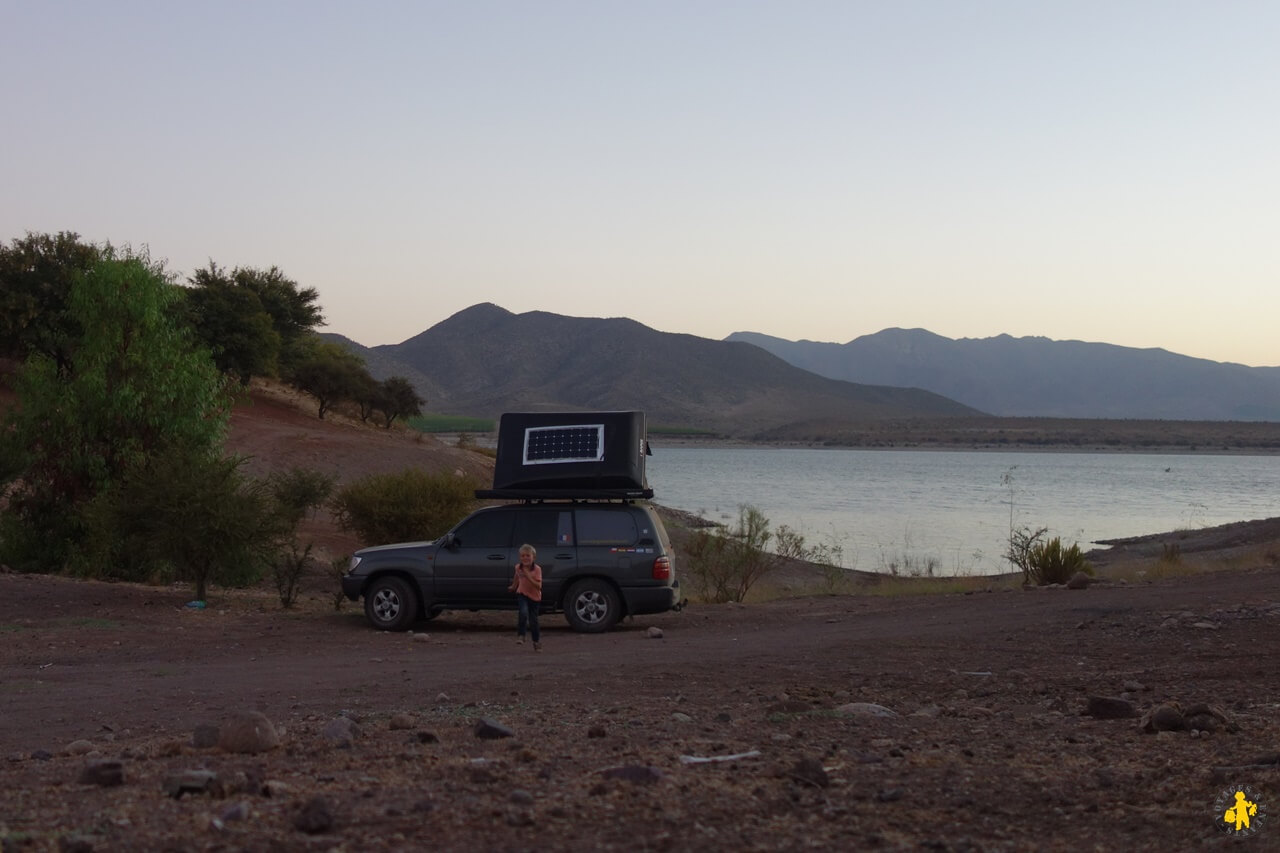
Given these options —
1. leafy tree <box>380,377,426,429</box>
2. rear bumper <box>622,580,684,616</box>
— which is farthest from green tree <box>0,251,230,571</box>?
leafy tree <box>380,377,426,429</box>

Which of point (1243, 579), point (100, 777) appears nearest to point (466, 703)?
point (100, 777)

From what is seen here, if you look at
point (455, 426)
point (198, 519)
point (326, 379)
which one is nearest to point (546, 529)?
point (198, 519)

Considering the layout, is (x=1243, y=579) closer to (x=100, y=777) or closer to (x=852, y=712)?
(x=852, y=712)

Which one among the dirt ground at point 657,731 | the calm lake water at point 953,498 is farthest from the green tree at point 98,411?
the calm lake water at point 953,498

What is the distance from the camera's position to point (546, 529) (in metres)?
16.5

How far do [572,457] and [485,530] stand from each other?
60.6 inches

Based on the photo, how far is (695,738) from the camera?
789 centimetres

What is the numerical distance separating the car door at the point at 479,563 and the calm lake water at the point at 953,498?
16.8m

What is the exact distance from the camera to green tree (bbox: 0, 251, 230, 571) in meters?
22.8

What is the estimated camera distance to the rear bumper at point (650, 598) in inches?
637

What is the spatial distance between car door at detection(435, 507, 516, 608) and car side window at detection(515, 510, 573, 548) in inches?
7.1

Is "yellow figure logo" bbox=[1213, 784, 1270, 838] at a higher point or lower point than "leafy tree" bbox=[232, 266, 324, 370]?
lower

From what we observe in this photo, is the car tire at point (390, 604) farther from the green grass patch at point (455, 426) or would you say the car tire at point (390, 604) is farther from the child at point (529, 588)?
the green grass patch at point (455, 426)

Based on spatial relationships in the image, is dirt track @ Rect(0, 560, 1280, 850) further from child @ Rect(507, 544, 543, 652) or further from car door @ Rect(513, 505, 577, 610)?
car door @ Rect(513, 505, 577, 610)
